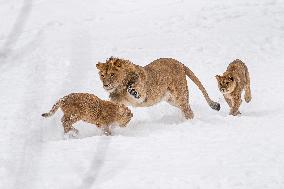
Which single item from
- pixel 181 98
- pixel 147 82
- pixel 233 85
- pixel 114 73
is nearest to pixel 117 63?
pixel 114 73

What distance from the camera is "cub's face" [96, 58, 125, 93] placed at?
28.0 ft

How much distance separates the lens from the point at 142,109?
10641mm

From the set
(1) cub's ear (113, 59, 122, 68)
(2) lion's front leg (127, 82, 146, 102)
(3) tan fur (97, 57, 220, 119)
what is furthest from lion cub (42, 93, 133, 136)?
(1) cub's ear (113, 59, 122, 68)

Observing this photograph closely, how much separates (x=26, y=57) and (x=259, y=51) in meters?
5.48

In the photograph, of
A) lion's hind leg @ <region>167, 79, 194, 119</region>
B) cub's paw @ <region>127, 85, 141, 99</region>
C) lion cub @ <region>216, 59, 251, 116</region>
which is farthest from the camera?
lion cub @ <region>216, 59, 251, 116</region>

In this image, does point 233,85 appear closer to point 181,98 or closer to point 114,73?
point 181,98

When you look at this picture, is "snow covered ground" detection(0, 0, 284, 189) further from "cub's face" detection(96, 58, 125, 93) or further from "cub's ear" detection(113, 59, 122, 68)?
"cub's ear" detection(113, 59, 122, 68)

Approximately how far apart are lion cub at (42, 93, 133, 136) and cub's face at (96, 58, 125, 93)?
0.41 meters

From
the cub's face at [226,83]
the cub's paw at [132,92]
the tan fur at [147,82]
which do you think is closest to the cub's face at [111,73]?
Answer: the tan fur at [147,82]

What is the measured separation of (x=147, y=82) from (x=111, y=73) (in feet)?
2.30

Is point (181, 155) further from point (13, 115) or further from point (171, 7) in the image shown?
point (171, 7)

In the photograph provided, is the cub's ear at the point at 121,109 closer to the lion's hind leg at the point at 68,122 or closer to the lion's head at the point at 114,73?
the lion's head at the point at 114,73

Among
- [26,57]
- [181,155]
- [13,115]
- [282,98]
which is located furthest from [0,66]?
[181,155]

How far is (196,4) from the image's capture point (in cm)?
1622
